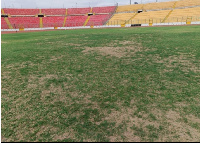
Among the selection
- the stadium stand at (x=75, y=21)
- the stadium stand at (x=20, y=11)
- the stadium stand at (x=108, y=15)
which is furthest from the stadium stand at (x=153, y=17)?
the stadium stand at (x=20, y=11)

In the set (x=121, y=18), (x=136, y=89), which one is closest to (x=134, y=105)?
(x=136, y=89)

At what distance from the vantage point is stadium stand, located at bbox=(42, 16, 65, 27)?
45.5m

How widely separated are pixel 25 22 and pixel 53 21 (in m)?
8.93

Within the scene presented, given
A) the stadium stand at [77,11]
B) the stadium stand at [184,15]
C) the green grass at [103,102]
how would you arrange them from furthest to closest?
the stadium stand at [77,11], the stadium stand at [184,15], the green grass at [103,102]

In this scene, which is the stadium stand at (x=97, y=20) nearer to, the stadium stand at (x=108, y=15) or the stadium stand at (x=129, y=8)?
the stadium stand at (x=108, y=15)

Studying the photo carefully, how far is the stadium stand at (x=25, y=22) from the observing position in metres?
43.8

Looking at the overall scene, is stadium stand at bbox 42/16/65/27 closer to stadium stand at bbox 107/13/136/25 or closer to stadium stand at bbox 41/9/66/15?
stadium stand at bbox 41/9/66/15

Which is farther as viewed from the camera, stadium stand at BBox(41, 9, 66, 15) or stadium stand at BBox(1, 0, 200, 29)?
stadium stand at BBox(41, 9, 66, 15)

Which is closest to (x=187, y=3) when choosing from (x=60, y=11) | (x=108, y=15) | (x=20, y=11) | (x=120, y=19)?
(x=120, y=19)

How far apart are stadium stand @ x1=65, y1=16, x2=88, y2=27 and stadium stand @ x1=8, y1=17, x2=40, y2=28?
9.81 metres

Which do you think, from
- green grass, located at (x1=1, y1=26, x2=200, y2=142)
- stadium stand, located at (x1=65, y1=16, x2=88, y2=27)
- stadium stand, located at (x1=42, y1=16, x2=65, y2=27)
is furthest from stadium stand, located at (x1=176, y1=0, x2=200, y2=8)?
green grass, located at (x1=1, y1=26, x2=200, y2=142)

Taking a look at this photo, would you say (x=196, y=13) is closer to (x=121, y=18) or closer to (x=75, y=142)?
(x=121, y=18)

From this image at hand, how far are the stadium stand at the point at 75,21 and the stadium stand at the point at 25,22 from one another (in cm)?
981

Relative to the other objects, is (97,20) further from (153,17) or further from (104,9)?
(153,17)
